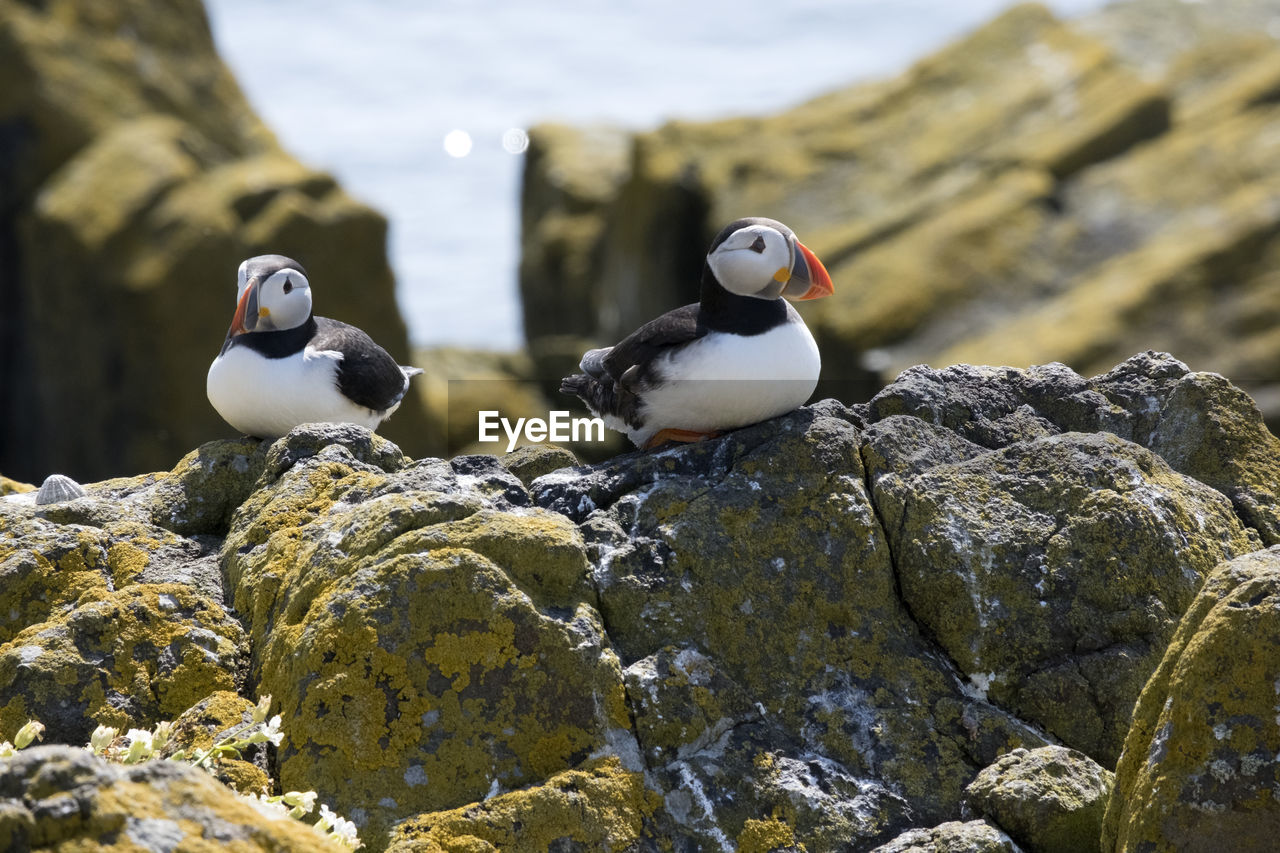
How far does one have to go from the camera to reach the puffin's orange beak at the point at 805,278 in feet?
20.9

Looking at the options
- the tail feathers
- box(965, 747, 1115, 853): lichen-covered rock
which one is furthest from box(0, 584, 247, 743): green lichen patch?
box(965, 747, 1115, 853): lichen-covered rock

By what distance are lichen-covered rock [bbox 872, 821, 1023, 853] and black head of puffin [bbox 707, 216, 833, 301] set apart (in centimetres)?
252

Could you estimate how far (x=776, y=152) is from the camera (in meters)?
26.8

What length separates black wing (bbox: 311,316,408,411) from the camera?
7621 millimetres

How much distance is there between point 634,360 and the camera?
6648 mm

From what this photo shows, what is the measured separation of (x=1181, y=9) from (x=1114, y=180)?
6.34 meters

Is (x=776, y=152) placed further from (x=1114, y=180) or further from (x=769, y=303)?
(x=769, y=303)

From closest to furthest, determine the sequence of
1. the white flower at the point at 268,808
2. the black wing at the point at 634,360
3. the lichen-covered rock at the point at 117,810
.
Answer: the lichen-covered rock at the point at 117,810 < the white flower at the point at 268,808 < the black wing at the point at 634,360

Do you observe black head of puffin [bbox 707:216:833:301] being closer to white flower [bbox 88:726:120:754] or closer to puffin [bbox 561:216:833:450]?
puffin [bbox 561:216:833:450]

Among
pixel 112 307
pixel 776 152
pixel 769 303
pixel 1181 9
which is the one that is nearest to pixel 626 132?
pixel 776 152

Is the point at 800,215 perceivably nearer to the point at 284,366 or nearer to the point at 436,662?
the point at 284,366

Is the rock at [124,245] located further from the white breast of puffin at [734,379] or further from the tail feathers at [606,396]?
the white breast of puffin at [734,379]

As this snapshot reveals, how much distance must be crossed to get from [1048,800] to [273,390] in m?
4.30

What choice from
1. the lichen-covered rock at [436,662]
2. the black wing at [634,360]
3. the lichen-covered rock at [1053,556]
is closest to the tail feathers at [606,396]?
the black wing at [634,360]
